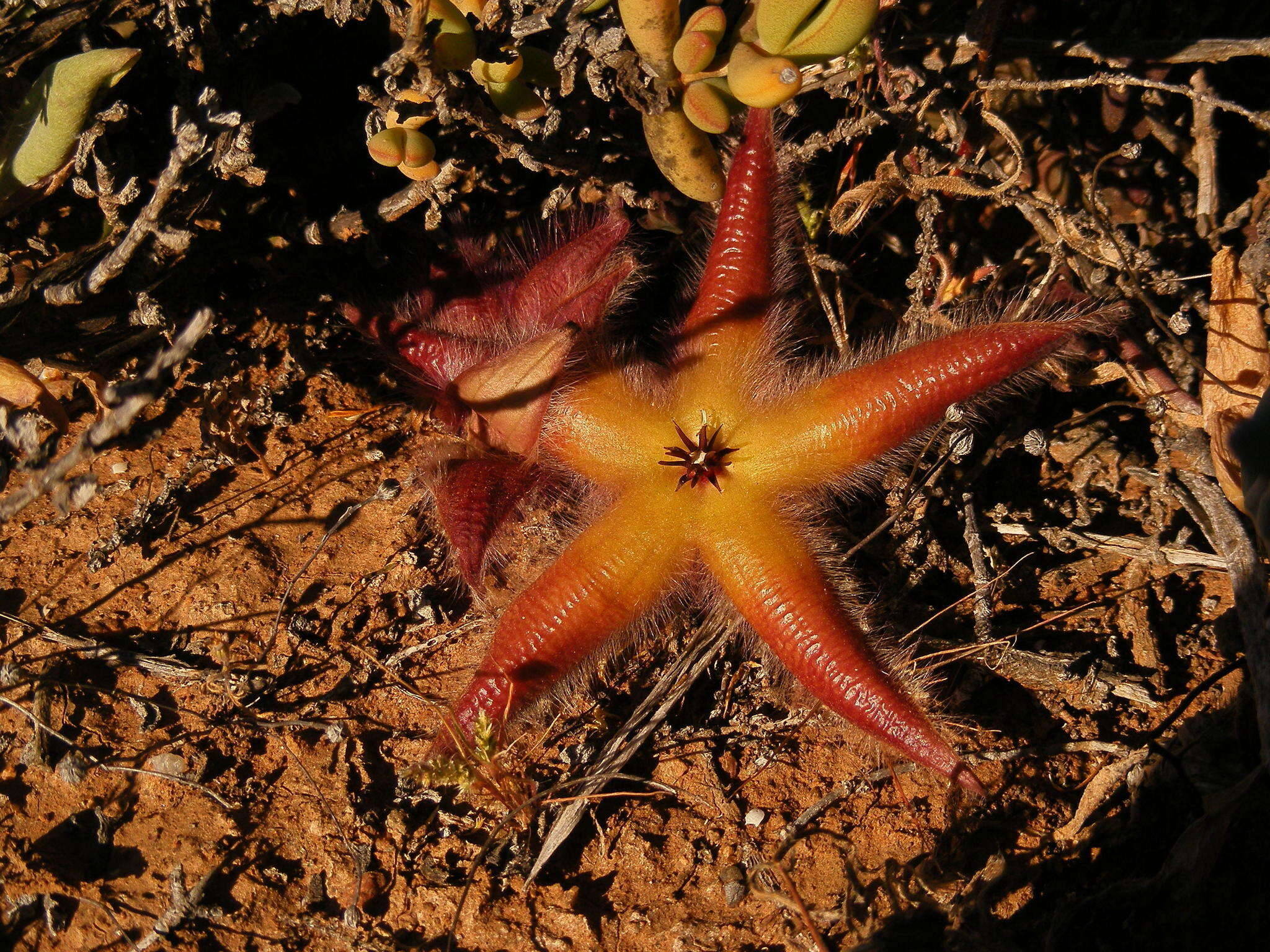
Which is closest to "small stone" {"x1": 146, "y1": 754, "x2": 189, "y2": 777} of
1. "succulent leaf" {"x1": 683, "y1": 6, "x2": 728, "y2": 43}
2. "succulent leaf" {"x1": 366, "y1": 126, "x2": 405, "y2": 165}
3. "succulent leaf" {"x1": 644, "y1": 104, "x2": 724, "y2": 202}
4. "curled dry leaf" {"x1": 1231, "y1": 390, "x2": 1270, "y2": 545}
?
"succulent leaf" {"x1": 366, "y1": 126, "x2": 405, "y2": 165}

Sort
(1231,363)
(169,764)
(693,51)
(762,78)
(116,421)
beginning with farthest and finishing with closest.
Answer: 1. (1231,363)
2. (169,764)
3. (693,51)
4. (762,78)
5. (116,421)

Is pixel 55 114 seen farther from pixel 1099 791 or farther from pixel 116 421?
pixel 1099 791

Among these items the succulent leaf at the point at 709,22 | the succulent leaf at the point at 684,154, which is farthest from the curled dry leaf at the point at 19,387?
the succulent leaf at the point at 709,22

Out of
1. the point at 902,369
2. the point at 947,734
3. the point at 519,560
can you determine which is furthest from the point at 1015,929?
the point at 519,560

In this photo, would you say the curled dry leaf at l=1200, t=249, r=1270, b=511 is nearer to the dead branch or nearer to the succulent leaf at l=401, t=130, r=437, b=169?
the succulent leaf at l=401, t=130, r=437, b=169

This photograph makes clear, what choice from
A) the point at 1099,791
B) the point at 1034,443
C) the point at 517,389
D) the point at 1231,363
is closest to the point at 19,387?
the point at 517,389
